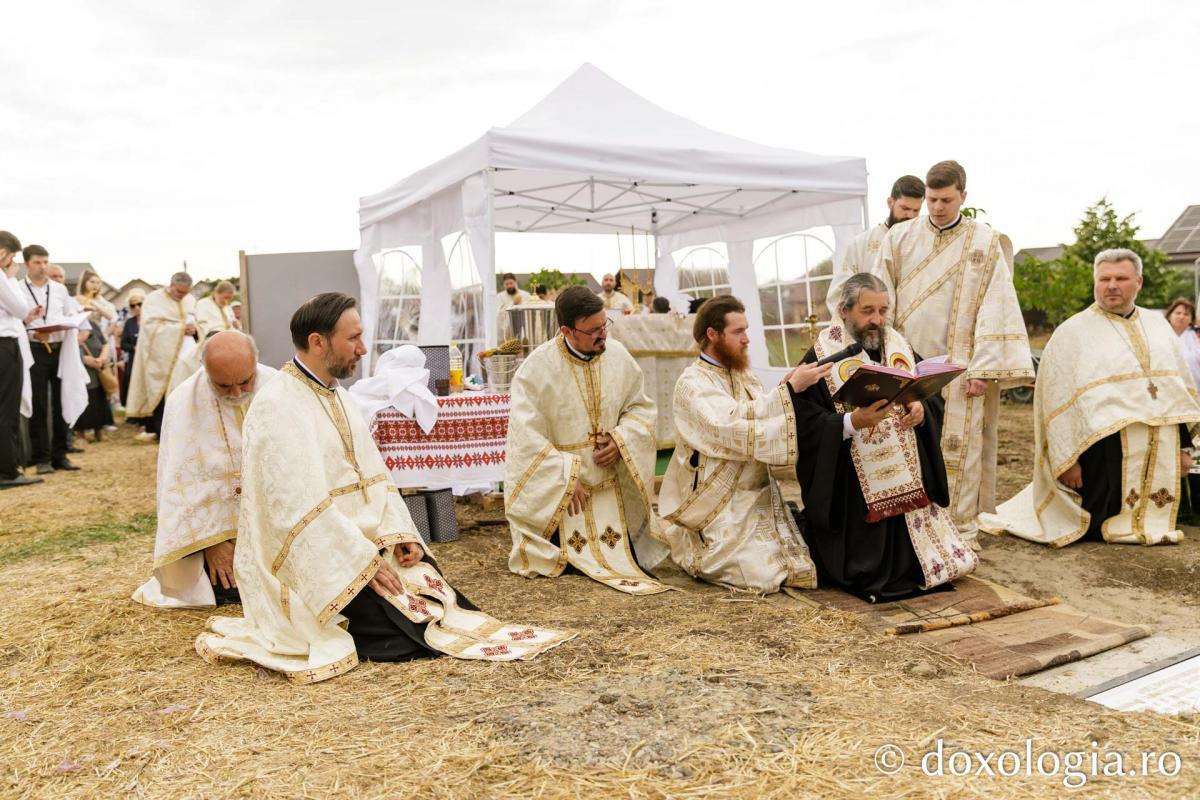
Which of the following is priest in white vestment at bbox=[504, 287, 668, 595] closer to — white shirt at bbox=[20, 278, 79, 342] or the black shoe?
the black shoe

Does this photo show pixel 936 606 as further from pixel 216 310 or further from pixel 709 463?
pixel 216 310

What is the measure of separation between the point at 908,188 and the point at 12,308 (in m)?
7.19

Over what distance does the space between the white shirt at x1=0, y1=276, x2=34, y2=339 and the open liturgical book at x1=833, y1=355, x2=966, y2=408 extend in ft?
23.0

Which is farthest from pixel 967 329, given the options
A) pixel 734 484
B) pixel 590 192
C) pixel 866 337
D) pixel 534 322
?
pixel 590 192

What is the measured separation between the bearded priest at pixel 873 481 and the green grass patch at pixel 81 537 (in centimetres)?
462

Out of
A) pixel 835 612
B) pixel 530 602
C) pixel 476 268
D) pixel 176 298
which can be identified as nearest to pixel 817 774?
pixel 835 612

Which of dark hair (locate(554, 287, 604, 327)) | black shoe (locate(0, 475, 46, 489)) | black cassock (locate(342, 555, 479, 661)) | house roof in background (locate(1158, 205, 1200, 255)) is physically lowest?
black cassock (locate(342, 555, 479, 661))

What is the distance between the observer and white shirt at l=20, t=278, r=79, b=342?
915cm

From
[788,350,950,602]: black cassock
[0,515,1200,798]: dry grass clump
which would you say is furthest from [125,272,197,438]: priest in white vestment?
[788,350,950,602]: black cassock

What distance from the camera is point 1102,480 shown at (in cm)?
575

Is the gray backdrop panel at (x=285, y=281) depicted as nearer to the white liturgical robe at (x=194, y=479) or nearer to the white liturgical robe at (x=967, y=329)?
the white liturgical robe at (x=194, y=479)

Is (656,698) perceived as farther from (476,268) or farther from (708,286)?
(708,286)

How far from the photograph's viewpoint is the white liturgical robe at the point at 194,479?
4391mm

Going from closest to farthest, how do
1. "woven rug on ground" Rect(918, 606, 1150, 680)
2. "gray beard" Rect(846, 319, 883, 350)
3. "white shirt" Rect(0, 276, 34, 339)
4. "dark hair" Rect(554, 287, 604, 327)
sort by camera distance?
1. "woven rug on ground" Rect(918, 606, 1150, 680)
2. "gray beard" Rect(846, 319, 883, 350)
3. "dark hair" Rect(554, 287, 604, 327)
4. "white shirt" Rect(0, 276, 34, 339)
